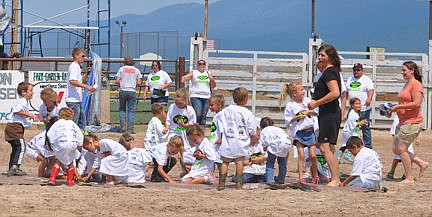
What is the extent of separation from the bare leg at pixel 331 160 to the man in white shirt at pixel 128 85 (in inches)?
324

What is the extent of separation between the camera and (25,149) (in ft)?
41.4

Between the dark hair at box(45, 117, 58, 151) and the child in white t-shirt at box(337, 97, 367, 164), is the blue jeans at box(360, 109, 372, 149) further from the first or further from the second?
the dark hair at box(45, 117, 58, 151)

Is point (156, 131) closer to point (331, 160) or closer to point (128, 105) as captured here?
point (331, 160)

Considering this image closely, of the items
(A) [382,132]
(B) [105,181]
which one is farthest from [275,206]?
(A) [382,132]

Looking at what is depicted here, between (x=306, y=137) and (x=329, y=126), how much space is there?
0.59m

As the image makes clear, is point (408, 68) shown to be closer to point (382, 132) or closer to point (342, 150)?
point (342, 150)

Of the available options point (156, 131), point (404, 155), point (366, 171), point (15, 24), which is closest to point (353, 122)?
point (404, 155)

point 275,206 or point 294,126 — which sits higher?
point 294,126

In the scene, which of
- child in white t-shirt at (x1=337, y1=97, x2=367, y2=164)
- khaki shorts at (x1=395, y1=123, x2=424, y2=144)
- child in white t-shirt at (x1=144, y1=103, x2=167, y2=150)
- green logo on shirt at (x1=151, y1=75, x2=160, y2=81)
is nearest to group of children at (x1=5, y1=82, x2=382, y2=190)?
child in white t-shirt at (x1=144, y1=103, x2=167, y2=150)

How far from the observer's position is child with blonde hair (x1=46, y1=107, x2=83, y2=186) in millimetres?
11320

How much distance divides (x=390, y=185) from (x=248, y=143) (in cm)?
230

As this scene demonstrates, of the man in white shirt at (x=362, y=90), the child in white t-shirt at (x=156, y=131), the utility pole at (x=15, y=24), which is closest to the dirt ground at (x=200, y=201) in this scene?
the child in white t-shirt at (x=156, y=131)

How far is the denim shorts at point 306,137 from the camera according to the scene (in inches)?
472

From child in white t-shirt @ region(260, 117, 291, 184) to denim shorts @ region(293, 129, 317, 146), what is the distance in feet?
0.85
